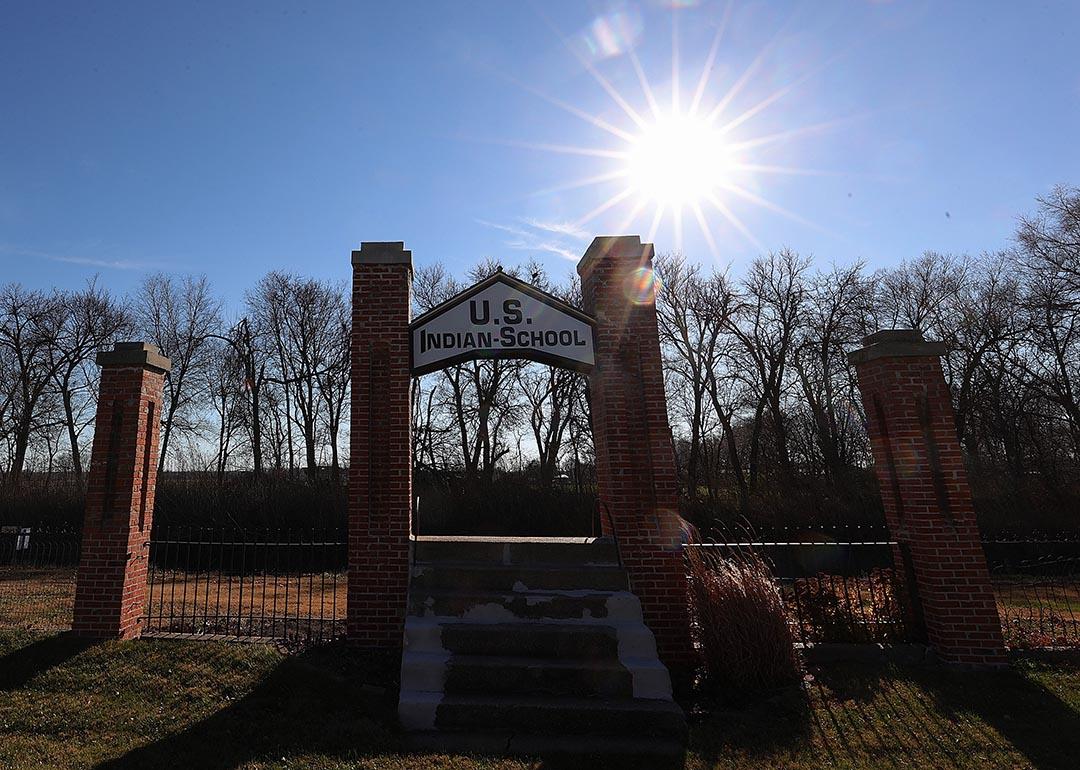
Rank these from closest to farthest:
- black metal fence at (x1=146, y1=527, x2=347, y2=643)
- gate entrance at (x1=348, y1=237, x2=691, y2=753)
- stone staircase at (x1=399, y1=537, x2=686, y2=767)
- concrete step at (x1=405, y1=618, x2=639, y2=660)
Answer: stone staircase at (x1=399, y1=537, x2=686, y2=767) → gate entrance at (x1=348, y1=237, x2=691, y2=753) → concrete step at (x1=405, y1=618, x2=639, y2=660) → black metal fence at (x1=146, y1=527, x2=347, y2=643)

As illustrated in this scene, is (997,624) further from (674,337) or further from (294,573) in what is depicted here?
(674,337)

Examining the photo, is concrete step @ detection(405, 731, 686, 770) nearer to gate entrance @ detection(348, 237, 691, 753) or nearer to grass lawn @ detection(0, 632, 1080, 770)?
gate entrance @ detection(348, 237, 691, 753)

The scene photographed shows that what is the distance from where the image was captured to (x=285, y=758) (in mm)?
4254

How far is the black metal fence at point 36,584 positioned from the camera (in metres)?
8.86

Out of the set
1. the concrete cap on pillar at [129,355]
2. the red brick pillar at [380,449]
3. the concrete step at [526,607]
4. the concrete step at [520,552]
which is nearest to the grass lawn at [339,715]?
the red brick pillar at [380,449]

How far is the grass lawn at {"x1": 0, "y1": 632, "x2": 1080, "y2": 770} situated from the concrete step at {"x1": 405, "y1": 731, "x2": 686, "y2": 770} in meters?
0.17

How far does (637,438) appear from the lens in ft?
22.6

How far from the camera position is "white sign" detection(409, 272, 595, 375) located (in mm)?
7145

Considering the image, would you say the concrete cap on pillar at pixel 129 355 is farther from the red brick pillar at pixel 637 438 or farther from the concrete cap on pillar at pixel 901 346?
Result: the concrete cap on pillar at pixel 901 346

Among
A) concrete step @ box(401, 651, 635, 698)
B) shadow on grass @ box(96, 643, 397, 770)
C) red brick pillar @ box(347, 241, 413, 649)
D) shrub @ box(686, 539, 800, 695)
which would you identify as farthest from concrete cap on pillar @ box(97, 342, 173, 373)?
shrub @ box(686, 539, 800, 695)

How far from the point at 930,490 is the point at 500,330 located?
5.38 m

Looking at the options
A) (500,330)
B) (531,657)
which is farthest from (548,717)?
(500,330)

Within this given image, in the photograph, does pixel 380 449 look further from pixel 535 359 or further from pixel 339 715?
pixel 339 715

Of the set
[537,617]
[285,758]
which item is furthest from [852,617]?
[285,758]
